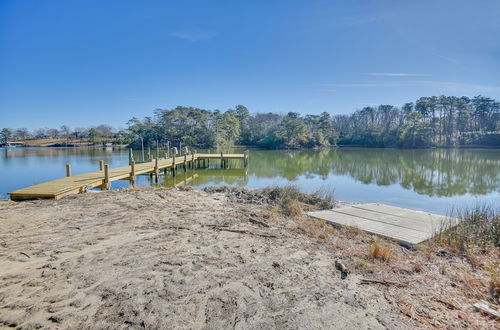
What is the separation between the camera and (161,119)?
Result: 165ft

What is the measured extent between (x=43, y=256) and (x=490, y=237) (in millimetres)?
7583

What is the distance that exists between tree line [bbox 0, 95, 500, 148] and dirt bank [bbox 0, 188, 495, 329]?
42589mm

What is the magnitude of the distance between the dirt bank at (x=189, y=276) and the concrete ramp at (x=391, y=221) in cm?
55

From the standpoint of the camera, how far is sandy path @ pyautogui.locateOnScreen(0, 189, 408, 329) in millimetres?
2621

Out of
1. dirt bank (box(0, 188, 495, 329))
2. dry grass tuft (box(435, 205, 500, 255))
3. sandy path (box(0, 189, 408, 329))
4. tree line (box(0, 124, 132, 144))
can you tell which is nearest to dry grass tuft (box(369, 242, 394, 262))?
dirt bank (box(0, 188, 495, 329))

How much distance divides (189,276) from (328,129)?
55807mm

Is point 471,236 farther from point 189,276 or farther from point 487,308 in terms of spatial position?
point 189,276

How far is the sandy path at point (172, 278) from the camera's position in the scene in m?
2.62

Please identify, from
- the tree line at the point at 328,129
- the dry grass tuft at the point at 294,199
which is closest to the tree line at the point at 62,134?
the tree line at the point at 328,129

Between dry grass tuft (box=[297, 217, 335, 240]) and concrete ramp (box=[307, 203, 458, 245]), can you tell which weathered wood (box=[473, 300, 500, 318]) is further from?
dry grass tuft (box=[297, 217, 335, 240])

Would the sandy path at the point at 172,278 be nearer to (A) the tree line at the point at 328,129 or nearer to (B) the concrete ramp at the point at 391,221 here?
(B) the concrete ramp at the point at 391,221

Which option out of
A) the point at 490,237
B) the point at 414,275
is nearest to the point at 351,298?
the point at 414,275

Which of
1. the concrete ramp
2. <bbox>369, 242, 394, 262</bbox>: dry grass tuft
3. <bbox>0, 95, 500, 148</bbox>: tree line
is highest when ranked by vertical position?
<bbox>0, 95, 500, 148</bbox>: tree line

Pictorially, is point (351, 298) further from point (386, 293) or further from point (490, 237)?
point (490, 237)
